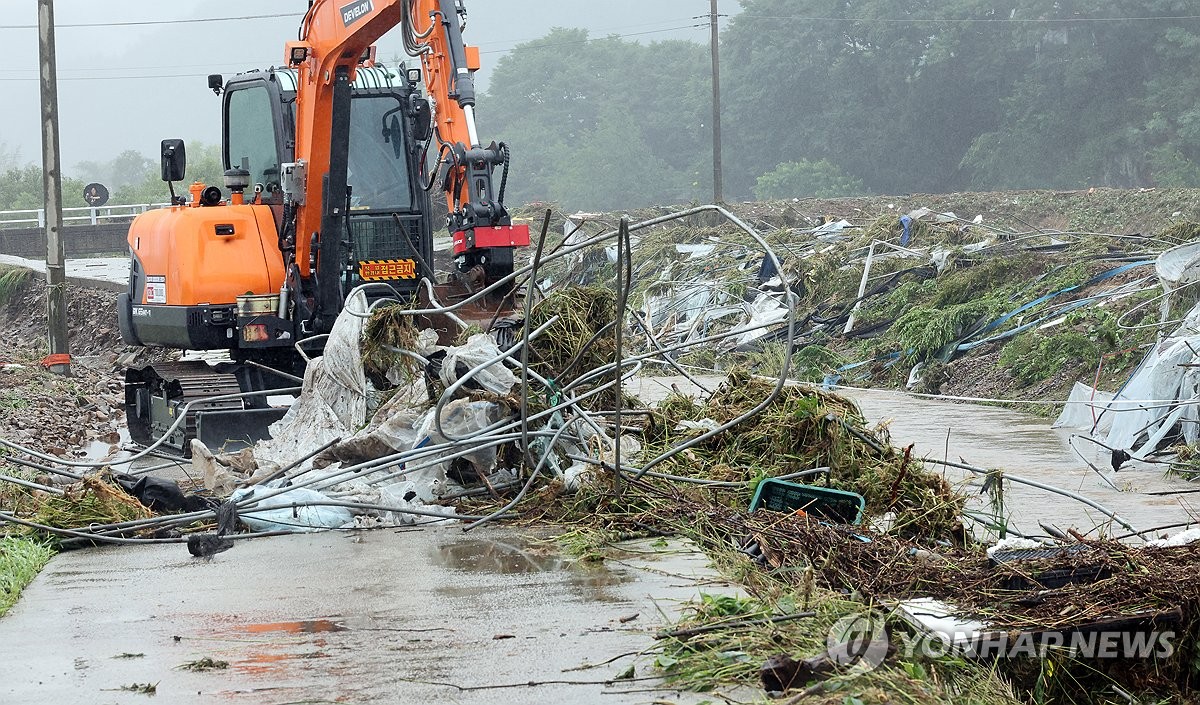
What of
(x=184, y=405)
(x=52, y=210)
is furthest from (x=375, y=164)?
(x=52, y=210)

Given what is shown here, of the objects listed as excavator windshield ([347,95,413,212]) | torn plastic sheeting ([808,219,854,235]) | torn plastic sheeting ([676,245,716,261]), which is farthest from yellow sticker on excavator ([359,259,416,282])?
torn plastic sheeting ([808,219,854,235])

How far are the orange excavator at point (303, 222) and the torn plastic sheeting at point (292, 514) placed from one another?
8.85 feet

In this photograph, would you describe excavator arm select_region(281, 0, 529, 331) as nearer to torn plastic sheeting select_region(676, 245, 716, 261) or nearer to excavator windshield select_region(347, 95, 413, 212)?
excavator windshield select_region(347, 95, 413, 212)

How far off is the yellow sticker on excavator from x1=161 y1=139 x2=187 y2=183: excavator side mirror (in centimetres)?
180

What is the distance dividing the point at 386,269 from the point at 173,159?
208cm

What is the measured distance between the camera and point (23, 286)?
1123 inches

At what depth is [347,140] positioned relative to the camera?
424 inches

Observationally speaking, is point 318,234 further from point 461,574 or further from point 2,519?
point 461,574

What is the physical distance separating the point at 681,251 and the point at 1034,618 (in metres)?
19.0

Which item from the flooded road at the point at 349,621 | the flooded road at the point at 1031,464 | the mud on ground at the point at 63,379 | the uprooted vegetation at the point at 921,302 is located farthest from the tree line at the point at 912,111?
the flooded road at the point at 349,621

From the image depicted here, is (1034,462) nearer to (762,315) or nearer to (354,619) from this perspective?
(354,619)

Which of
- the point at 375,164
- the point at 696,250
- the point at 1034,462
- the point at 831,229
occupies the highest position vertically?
the point at 375,164

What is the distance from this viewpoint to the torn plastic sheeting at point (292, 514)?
7.41m

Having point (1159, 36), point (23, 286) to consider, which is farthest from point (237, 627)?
point (1159, 36)
